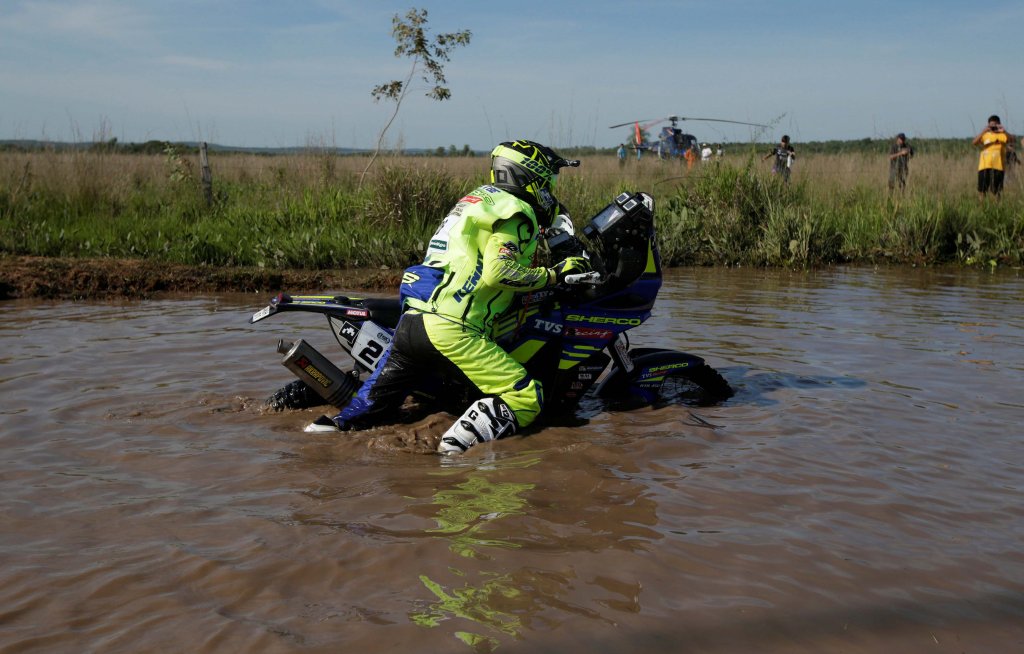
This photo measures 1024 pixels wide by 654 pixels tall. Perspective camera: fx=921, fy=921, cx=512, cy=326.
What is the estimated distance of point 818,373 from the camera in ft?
24.6

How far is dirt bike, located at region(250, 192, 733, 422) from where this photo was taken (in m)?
5.80

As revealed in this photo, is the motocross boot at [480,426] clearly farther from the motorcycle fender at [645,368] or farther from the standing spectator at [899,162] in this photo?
the standing spectator at [899,162]

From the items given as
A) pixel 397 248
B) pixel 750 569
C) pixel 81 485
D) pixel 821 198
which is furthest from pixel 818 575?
pixel 821 198

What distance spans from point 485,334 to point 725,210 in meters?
9.87

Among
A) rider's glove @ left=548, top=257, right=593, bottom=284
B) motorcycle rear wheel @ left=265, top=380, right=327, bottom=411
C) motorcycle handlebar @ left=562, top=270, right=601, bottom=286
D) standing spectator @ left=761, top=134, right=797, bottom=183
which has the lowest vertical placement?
motorcycle rear wheel @ left=265, top=380, right=327, bottom=411

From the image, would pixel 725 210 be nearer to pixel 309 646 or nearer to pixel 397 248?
pixel 397 248

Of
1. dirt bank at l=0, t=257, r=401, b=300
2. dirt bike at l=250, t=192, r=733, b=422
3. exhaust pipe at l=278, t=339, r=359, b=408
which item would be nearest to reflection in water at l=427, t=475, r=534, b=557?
dirt bike at l=250, t=192, r=733, b=422

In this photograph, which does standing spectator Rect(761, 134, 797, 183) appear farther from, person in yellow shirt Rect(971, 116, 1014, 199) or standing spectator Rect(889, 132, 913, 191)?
person in yellow shirt Rect(971, 116, 1014, 199)

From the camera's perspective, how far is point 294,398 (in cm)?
635

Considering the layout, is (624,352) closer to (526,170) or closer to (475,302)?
(475,302)

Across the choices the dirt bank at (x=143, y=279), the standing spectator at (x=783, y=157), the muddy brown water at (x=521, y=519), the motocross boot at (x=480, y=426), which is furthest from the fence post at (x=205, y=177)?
the motocross boot at (x=480, y=426)

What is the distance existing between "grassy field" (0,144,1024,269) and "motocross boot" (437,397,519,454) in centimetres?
726

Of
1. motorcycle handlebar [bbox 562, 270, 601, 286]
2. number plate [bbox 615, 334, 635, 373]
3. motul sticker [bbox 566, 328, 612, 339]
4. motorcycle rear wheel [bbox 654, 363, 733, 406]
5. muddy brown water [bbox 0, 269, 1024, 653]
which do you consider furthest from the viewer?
motorcycle rear wheel [bbox 654, 363, 733, 406]

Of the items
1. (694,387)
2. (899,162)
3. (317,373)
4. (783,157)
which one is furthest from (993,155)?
(317,373)
